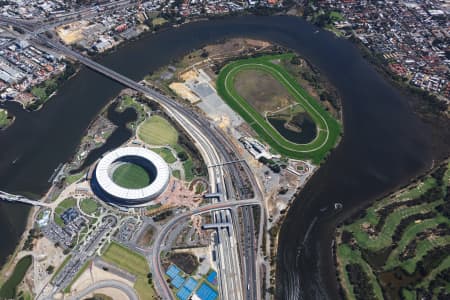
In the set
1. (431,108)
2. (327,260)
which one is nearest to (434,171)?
(431,108)

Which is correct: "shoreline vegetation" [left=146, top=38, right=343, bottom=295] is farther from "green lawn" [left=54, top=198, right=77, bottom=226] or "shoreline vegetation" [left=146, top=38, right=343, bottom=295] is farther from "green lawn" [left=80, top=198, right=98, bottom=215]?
"green lawn" [left=54, top=198, right=77, bottom=226]

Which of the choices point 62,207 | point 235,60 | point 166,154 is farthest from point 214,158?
point 235,60

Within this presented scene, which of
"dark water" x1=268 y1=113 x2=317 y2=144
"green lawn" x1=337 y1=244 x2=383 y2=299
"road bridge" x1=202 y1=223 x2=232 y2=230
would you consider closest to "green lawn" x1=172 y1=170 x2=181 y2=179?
"road bridge" x1=202 y1=223 x2=232 y2=230

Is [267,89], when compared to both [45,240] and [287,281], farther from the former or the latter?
[45,240]

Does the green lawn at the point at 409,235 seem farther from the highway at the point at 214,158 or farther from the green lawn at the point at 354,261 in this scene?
the highway at the point at 214,158

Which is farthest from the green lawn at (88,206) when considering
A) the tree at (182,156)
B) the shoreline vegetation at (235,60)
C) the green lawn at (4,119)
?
the shoreline vegetation at (235,60)
